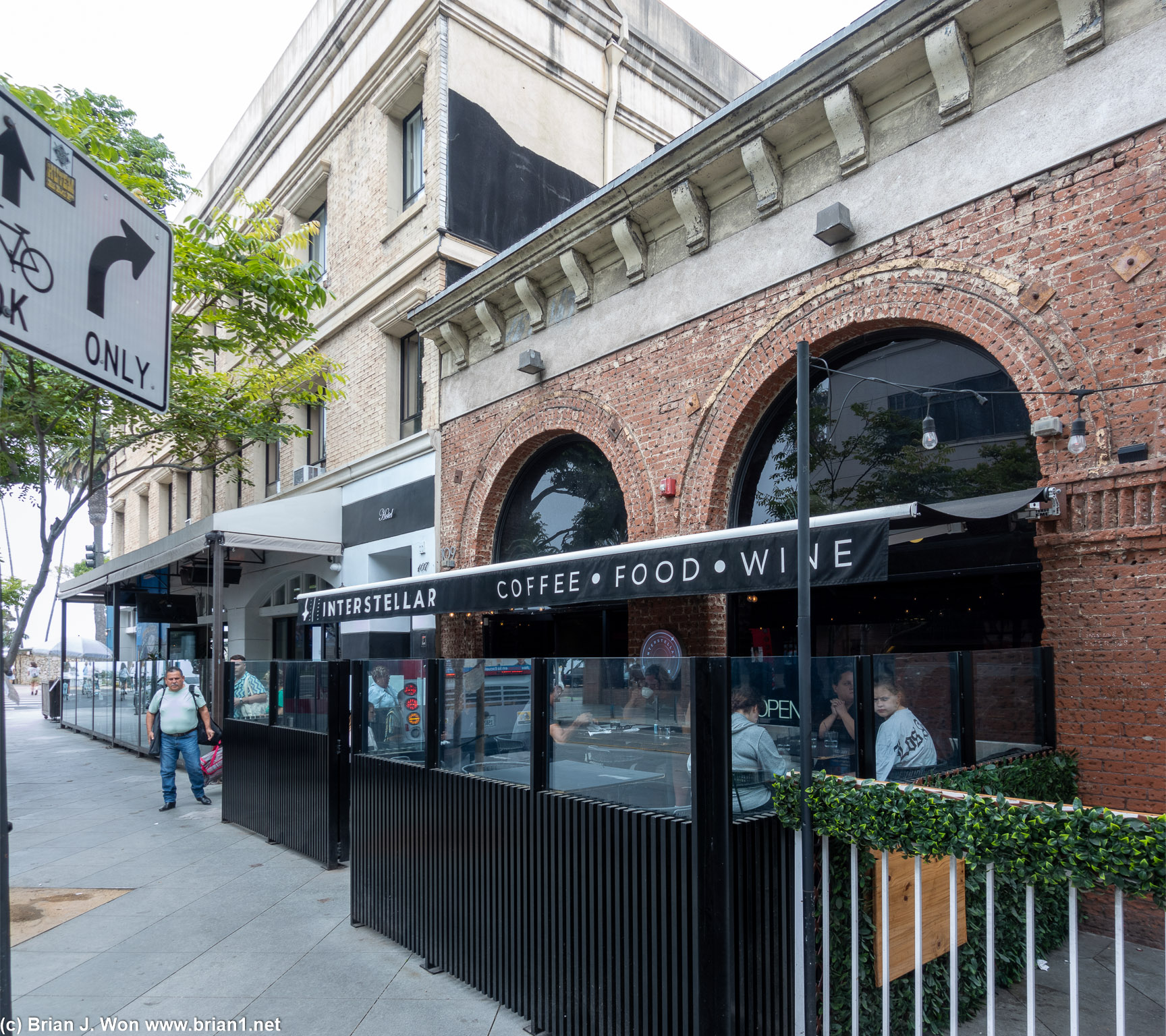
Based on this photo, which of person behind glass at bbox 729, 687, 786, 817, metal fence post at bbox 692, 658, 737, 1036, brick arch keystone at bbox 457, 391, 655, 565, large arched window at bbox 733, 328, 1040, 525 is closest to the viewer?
metal fence post at bbox 692, 658, 737, 1036

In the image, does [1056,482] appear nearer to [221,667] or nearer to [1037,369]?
[1037,369]

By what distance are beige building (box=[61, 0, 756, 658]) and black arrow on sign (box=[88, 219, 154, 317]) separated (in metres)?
8.73

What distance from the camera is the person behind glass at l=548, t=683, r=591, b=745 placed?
4.61 metres

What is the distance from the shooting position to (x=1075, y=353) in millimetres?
6184

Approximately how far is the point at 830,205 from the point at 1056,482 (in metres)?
3.29

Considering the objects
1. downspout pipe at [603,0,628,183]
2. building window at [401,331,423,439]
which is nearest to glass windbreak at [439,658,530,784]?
building window at [401,331,423,439]

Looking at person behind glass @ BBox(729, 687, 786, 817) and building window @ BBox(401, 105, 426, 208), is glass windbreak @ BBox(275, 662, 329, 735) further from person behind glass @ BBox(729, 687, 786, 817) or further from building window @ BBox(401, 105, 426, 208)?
building window @ BBox(401, 105, 426, 208)

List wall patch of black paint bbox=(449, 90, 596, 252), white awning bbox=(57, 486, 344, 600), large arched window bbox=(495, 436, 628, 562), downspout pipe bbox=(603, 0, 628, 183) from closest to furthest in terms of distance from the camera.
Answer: large arched window bbox=(495, 436, 628, 562) < white awning bbox=(57, 486, 344, 600) < wall patch of black paint bbox=(449, 90, 596, 252) < downspout pipe bbox=(603, 0, 628, 183)

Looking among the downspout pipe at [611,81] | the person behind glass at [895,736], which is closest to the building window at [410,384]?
the downspout pipe at [611,81]

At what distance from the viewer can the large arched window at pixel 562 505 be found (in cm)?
1070

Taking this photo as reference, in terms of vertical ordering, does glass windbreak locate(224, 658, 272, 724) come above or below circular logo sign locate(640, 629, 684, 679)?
below

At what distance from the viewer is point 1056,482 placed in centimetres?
616

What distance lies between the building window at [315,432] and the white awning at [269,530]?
1755 mm

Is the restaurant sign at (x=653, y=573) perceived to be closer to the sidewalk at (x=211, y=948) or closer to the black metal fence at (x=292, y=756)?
the black metal fence at (x=292, y=756)
